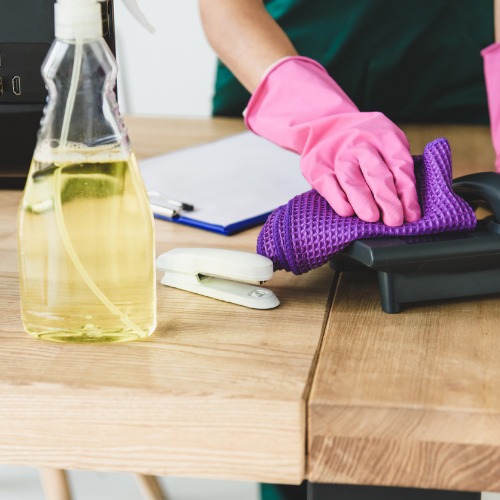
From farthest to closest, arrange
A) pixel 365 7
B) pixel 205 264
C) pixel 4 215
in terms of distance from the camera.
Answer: pixel 365 7, pixel 4 215, pixel 205 264

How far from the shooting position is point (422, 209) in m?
0.86

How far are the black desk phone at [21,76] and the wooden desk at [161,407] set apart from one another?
53cm

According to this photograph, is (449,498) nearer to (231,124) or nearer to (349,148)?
(349,148)

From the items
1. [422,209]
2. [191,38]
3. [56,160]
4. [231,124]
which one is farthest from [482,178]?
[191,38]

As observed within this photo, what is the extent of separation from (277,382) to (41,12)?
690 mm

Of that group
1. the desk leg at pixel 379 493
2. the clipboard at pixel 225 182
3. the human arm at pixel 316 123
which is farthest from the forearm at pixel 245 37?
the desk leg at pixel 379 493

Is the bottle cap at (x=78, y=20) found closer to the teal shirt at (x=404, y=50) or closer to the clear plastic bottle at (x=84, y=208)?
the clear plastic bottle at (x=84, y=208)

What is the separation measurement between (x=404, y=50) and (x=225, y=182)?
26.1 inches

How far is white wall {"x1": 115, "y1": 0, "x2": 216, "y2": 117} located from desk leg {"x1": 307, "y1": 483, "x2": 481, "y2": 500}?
9.71 feet

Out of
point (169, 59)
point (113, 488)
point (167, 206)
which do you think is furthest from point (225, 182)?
point (169, 59)

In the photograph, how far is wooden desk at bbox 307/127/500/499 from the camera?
63 centimetres

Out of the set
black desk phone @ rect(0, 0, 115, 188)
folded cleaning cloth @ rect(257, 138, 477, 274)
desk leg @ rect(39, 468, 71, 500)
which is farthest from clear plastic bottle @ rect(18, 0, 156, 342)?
desk leg @ rect(39, 468, 71, 500)

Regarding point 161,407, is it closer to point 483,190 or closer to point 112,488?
point 483,190

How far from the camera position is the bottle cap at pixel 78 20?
2.19 ft
